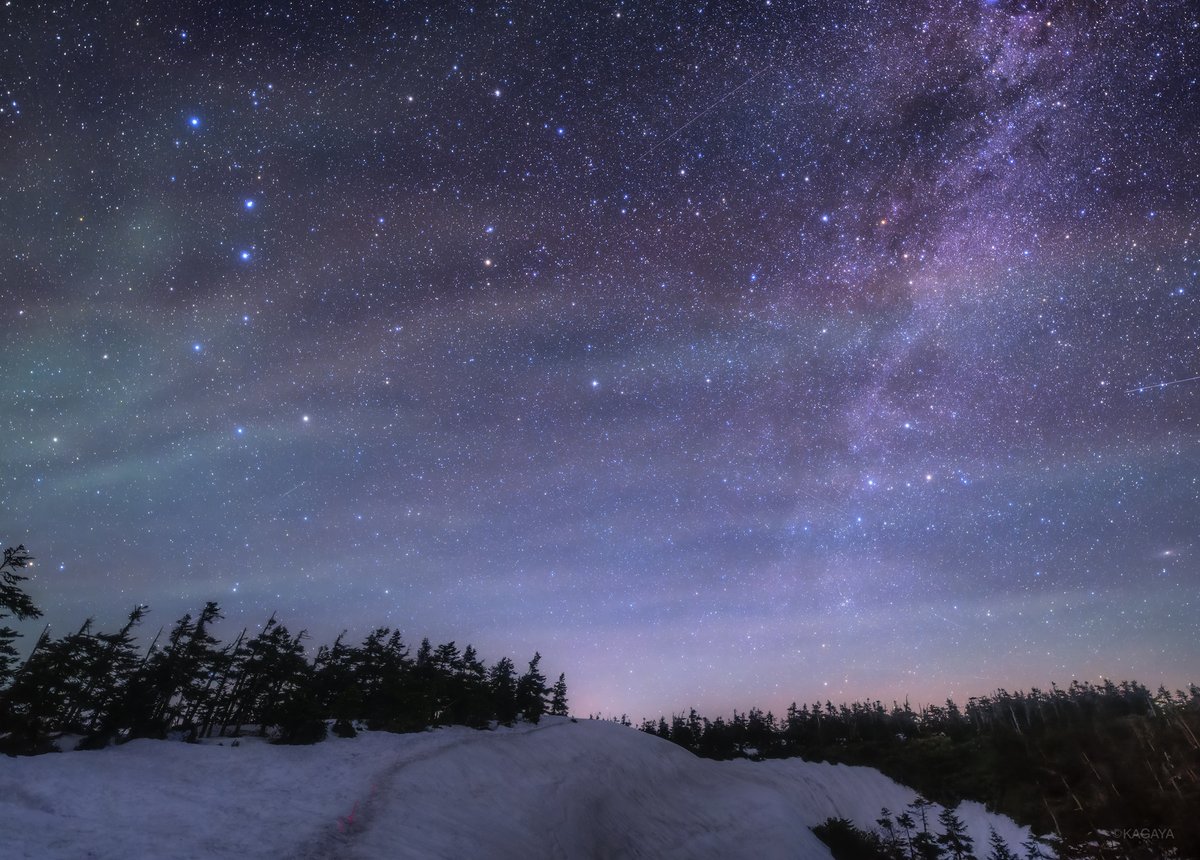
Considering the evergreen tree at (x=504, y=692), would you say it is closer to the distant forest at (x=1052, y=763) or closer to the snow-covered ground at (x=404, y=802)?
the snow-covered ground at (x=404, y=802)

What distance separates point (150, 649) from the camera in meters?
41.2

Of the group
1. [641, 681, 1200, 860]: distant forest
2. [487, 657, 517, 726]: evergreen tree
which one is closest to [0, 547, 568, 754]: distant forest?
[487, 657, 517, 726]: evergreen tree

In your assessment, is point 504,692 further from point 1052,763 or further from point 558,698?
point 1052,763

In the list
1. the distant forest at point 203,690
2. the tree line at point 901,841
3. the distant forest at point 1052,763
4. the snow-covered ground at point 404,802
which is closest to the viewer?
the snow-covered ground at point 404,802

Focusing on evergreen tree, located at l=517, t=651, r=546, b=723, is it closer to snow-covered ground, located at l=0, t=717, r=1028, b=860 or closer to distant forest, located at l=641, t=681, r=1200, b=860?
snow-covered ground, located at l=0, t=717, r=1028, b=860

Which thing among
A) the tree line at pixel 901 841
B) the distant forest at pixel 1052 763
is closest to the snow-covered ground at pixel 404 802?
the tree line at pixel 901 841

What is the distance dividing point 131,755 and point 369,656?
24511mm

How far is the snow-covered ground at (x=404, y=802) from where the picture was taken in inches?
728

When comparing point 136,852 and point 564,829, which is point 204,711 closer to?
point 564,829

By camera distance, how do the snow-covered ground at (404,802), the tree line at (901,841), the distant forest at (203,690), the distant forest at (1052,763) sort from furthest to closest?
the distant forest at (1052,763), the tree line at (901,841), the distant forest at (203,690), the snow-covered ground at (404,802)

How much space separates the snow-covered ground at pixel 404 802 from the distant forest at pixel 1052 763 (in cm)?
2374

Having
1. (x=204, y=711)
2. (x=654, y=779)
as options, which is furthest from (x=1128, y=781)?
(x=204, y=711)

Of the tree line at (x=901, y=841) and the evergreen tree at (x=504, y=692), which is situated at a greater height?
the evergreen tree at (x=504, y=692)

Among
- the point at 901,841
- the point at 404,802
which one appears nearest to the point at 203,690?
the point at 404,802
